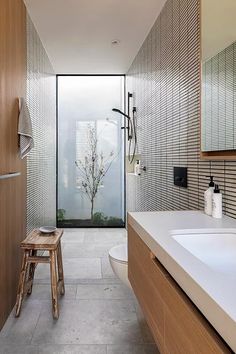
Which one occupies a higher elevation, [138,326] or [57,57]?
[57,57]

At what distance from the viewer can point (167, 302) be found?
100 centimetres

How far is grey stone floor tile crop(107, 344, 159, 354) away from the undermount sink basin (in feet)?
2.95

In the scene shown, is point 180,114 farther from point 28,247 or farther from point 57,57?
point 57,57

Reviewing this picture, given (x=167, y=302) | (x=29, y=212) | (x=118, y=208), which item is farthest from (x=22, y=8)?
(x=118, y=208)

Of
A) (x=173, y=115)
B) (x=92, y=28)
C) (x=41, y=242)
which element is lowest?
(x=41, y=242)

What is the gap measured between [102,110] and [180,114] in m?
3.10

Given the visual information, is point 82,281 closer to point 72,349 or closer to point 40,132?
point 72,349

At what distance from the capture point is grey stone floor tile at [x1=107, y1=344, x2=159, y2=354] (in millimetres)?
1783

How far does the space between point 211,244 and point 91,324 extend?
48.0 inches

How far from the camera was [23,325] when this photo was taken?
206 cm

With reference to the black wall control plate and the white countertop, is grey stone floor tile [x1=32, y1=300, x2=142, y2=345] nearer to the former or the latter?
the white countertop

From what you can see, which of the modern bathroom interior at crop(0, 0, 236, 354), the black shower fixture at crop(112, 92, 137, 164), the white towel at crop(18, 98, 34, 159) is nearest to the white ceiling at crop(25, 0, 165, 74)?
the modern bathroom interior at crop(0, 0, 236, 354)

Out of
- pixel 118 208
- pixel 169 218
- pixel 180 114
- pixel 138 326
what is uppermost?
pixel 180 114

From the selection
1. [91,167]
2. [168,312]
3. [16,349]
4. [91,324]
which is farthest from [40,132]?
[168,312]
